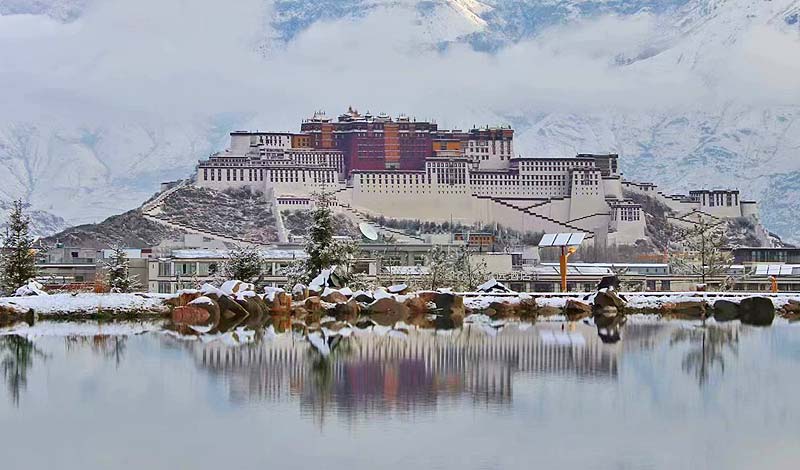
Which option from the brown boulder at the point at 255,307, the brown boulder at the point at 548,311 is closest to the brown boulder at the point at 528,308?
the brown boulder at the point at 548,311

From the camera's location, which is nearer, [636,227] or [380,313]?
[380,313]

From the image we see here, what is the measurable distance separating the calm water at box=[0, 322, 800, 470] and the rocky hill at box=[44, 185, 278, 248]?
88.3m

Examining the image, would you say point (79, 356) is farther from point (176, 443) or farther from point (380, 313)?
point (380, 313)

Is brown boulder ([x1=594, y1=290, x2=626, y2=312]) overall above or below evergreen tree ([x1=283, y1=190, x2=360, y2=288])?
below

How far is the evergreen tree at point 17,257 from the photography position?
46.6 meters

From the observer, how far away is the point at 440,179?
14325 centimetres

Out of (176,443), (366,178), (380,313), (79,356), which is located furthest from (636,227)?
(176,443)

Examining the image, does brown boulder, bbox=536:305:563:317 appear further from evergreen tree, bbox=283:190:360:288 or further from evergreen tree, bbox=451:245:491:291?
evergreen tree, bbox=451:245:491:291

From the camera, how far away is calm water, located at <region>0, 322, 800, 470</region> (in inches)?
778

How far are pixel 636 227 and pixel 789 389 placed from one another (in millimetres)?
113804

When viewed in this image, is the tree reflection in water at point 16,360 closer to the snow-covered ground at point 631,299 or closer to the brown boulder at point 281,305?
the brown boulder at point 281,305

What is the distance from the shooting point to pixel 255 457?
64.1 ft

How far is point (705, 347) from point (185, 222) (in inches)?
3904

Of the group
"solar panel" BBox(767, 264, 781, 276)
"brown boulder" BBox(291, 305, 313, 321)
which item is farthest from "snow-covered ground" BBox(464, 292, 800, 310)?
"solar panel" BBox(767, 264, 781, 276)
